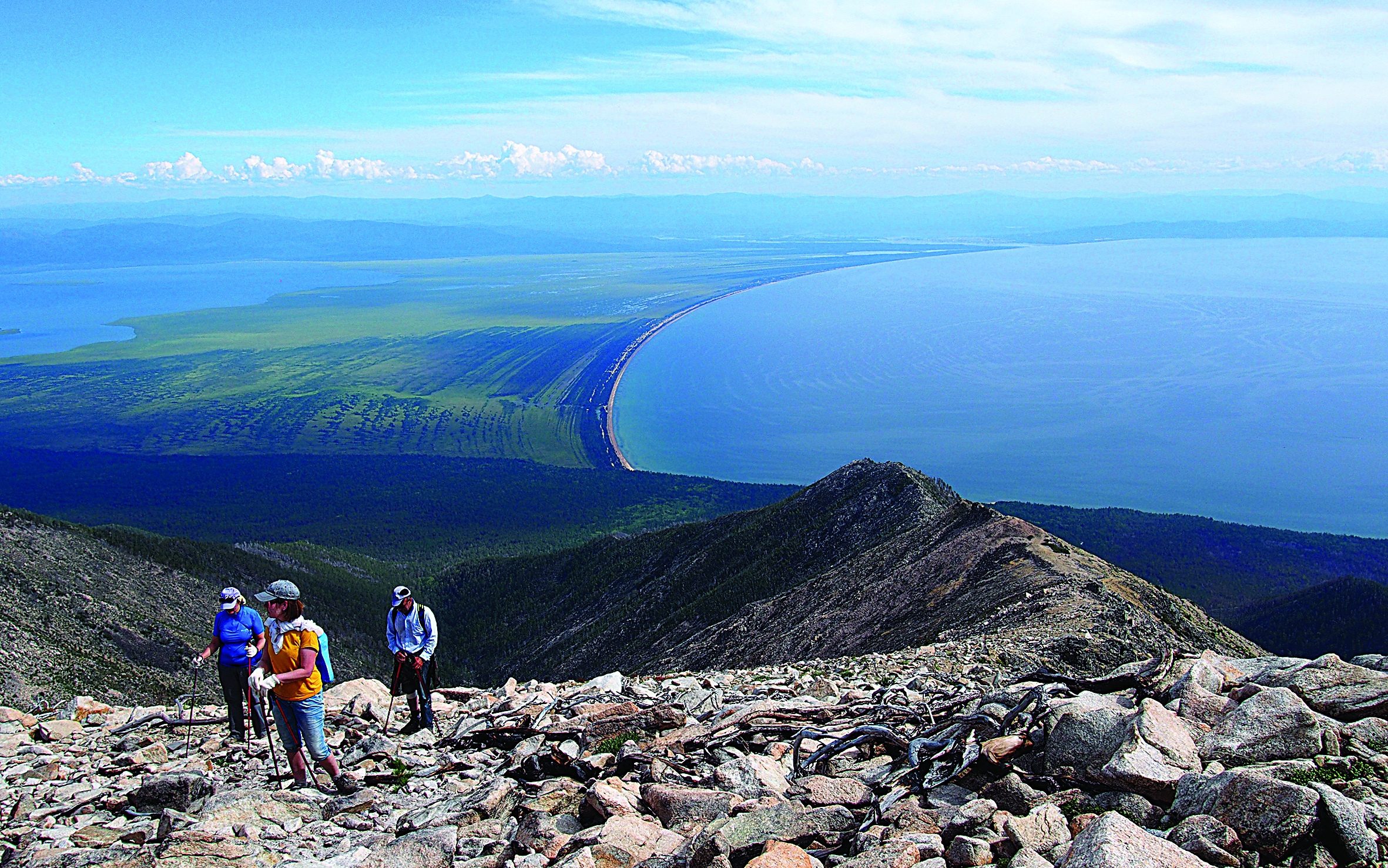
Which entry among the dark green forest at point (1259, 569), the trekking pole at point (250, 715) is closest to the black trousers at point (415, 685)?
the trekking pole at point (250, 715)

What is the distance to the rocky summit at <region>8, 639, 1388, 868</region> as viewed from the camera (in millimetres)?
6863

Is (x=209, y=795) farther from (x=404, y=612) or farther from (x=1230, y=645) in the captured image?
(x=1230, y=645)

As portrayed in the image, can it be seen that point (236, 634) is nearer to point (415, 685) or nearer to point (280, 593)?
point (415, 685)

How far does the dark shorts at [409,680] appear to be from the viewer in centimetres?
1320

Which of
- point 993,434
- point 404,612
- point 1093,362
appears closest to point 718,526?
point 404,612

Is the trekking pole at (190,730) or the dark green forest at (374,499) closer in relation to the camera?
the trekking pole at (190,730)

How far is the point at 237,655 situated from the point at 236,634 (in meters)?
0.31

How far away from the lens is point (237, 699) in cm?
1291

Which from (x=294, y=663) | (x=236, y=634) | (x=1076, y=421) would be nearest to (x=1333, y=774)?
(x=294, y=663)

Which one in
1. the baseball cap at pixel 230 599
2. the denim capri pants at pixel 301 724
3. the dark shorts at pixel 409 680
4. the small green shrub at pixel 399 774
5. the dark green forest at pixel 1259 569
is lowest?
→ the dark green forest at pixel 1259 569

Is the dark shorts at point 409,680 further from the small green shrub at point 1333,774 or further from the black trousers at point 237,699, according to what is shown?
the small green shrub at point 1333,774

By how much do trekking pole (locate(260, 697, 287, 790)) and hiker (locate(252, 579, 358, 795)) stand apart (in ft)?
0.57

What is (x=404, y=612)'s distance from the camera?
13.4m

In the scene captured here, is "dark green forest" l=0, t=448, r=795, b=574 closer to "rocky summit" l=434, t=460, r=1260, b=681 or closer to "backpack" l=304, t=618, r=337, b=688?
"rocky summit" l=434, t=460, r=1260, b=681
